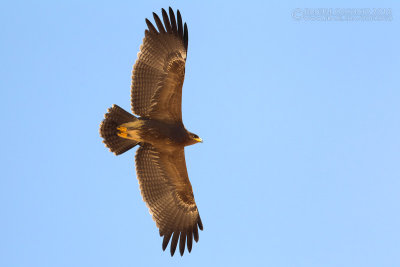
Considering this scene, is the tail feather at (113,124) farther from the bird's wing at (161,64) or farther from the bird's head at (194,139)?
the bird's head at (194,139)

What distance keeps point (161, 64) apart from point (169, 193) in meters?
3.01

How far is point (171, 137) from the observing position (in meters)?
15.4

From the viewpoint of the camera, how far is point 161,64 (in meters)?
15.2

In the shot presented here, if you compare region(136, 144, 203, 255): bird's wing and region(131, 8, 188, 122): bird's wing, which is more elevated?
region(131, 8, 188, 122): bird's wing

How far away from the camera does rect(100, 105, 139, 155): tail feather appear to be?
50.0ft

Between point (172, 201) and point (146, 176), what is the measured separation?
849mm

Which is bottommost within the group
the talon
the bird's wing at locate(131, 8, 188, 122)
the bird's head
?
the bird's head

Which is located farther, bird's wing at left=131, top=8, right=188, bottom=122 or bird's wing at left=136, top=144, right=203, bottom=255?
bird's wing at left=136, top=144, right=203, bottom=255

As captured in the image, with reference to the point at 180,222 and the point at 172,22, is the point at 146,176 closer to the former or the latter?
the point at 180,222

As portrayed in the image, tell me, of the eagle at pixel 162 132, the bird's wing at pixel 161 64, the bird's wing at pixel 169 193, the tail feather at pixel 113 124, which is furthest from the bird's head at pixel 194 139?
the tail feather at pixel 113 124

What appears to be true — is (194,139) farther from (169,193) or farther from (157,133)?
(169,193)

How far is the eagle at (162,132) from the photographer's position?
15188 millimetres

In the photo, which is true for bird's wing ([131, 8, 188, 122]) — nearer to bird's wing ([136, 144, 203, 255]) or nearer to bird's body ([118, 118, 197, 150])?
bird's body ([118, 118, 197, 150])

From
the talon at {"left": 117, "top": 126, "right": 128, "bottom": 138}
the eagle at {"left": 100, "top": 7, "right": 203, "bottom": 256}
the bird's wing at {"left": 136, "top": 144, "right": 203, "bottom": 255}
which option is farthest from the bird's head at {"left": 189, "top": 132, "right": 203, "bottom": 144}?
the talon at {"left": 117, "top": 126, "right": 128, "bottom": 138}
